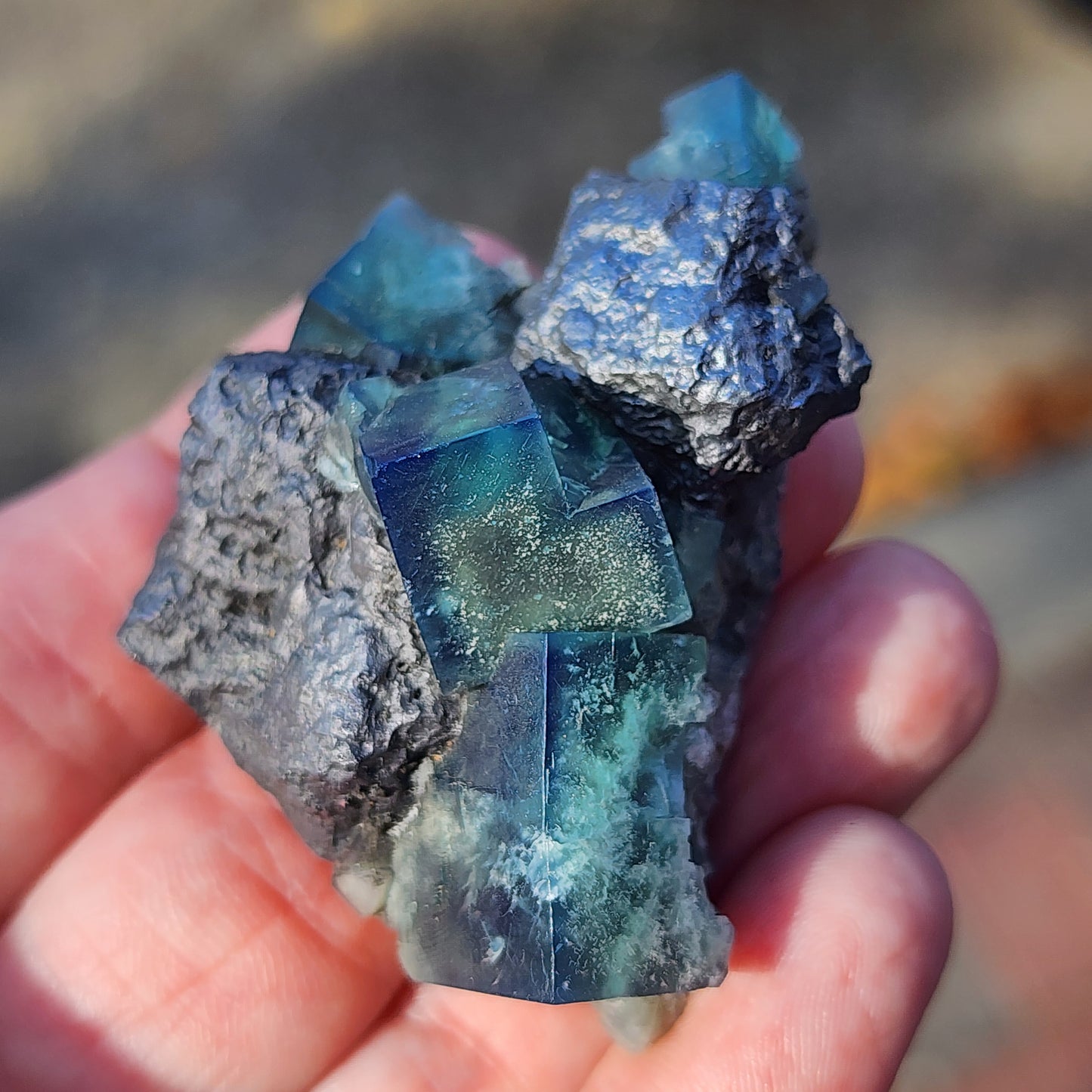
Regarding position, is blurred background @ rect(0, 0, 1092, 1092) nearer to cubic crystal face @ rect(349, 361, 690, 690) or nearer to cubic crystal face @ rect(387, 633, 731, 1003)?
cubic crystal face @ rect(387, 633, 731, 1003)

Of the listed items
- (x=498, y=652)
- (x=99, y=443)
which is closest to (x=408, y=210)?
(x=498, y=652)

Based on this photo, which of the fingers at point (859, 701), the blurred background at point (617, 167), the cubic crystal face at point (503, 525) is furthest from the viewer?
the blurred background at point (617, 167)

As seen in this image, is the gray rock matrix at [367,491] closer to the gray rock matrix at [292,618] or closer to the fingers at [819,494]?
the gray rock matrix at [292,618]

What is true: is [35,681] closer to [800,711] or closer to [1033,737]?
[800,711]

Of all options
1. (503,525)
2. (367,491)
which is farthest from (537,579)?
(367,491)

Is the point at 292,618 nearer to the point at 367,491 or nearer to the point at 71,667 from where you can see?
the point at 367,491

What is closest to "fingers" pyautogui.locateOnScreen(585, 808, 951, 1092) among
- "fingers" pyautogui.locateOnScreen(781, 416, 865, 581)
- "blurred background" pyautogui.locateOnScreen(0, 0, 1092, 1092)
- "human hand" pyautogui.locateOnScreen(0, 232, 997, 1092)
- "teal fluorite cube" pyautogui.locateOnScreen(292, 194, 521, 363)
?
"human hand" pyautogui.locateOnScreen(0, 232, 997, 1092)

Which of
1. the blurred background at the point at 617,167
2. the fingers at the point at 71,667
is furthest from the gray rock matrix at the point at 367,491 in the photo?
the blurred background at the point at 617,167
